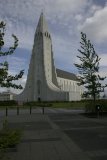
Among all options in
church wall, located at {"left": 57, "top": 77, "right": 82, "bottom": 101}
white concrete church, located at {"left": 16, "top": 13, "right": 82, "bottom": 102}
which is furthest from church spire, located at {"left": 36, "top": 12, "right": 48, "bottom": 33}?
church wall, located at {"left": 57, "top": 77, "right": 82, "bottom": 101}

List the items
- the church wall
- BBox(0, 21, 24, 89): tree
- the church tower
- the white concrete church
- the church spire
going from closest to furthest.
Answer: BBox(0, 21, 24, 89): tree
the church wall
the white concrete church
the church tower
the church spire

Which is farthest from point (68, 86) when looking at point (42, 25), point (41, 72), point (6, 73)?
point (6, 73)

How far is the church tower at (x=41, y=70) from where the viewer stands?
11144cm

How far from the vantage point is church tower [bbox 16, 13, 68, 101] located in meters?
111

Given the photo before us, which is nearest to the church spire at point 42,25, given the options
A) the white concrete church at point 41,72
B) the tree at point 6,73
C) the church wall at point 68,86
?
the white concrete church at point 41,72

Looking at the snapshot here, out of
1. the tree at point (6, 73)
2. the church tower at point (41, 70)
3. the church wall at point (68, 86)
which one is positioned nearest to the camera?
the tree at point (6, 73)

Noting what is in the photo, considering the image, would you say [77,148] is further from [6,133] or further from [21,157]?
[6,133]

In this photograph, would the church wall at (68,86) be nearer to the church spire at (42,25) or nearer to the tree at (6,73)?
the church spire at (42,25)

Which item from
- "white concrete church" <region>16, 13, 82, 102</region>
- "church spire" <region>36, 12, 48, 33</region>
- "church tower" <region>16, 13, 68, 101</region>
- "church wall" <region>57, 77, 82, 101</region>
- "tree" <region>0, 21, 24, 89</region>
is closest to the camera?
"tree" <region>0, 21, 24, 89</region>

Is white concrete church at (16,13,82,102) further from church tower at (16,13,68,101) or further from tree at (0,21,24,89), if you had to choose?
tree at (0,21,24,89)

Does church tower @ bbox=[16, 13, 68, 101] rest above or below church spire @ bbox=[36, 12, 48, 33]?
below

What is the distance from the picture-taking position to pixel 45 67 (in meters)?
112

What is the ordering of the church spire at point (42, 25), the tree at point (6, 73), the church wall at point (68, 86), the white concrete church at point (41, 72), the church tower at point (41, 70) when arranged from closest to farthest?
the tree at point (6, 73)
the church wall at point (68, 86)
the white concrete church at point (41, 72)
the church tower at point (41, 70)
the church spire at point (42, 25)

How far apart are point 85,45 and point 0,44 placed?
93.1 ft
